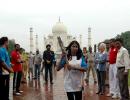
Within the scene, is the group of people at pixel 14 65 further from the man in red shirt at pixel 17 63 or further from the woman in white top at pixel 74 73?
the woman in white top at pixel 74 73

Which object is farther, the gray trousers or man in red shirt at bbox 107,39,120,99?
man in red shirt at bbox 107,39,120,99

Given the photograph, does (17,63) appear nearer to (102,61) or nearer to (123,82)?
(102,61)

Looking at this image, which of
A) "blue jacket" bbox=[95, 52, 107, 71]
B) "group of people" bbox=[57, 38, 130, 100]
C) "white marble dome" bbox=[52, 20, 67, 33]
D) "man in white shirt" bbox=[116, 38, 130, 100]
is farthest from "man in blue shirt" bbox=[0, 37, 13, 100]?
"white marble dome" bbox=[52, 20, 67, 33]

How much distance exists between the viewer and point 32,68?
2312cm

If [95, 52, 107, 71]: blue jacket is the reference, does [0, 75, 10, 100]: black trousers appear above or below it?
below

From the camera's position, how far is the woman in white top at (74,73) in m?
8.21

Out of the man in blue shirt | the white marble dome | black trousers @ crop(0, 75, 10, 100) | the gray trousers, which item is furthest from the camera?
the white marble dome

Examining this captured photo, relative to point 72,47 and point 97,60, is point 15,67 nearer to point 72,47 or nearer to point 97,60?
point 97,60

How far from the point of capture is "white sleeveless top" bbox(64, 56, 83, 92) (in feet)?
26.9

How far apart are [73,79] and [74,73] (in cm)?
12

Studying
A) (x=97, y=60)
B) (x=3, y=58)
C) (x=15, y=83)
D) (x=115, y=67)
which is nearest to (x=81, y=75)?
(x=3, y=58)

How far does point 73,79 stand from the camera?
824 centimetres

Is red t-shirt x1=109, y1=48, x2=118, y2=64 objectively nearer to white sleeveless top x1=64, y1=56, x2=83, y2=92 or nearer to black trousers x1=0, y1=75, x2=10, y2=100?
black trousers x1=0, y1=75, x2=10, y2=100

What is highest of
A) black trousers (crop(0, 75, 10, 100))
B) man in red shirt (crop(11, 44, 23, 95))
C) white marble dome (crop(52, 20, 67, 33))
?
white marble dome (crop(52, 20, 67, 33))
